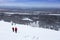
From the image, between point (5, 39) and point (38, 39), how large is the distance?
3.36 feet

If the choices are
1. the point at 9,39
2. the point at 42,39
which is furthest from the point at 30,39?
the point at 9,39

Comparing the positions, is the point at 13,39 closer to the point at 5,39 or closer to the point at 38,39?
the point at 5,39

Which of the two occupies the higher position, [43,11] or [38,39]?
[38,39]

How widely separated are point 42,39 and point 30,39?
383 mm

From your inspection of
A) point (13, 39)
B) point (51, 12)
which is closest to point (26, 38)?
point (13, 39)

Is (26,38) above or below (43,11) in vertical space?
above

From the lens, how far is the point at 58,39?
3.94 metres

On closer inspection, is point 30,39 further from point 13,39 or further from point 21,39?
point 13,39

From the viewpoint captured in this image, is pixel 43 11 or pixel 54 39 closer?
pixel 54 39

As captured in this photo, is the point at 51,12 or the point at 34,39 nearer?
the point at 34,39

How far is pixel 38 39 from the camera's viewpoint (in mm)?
3805

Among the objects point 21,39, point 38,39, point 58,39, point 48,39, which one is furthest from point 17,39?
point 58,39

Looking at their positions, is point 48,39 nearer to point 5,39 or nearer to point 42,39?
point 42,39

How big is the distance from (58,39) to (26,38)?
103 cm
